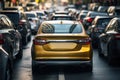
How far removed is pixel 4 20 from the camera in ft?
50.0

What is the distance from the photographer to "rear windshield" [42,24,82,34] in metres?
14.1

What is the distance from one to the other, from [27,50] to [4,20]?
590cm

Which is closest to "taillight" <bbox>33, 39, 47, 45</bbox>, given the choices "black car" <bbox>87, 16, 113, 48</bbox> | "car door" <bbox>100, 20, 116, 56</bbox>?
"car door" <bbox>100, 20, 116, 56</bbox>

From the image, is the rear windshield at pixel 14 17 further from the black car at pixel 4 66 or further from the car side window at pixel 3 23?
the black car at pixel 4 66

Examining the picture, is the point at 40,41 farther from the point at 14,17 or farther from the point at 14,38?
the point at 14,17

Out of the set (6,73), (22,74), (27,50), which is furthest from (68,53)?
(27,50)

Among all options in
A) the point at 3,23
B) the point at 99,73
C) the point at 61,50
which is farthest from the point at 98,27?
the point at 61,50

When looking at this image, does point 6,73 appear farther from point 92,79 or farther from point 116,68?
point 116,68

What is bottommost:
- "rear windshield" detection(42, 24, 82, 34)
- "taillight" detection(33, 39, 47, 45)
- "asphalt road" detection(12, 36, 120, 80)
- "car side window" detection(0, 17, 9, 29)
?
"asphalt road" detection(12, 36, 120, 80)

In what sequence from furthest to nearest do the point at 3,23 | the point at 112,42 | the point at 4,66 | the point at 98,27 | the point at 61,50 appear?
the point at 98,27 → the point at 112,42 → the point at 3,23 → the point at 61,50 → the point at 4,66

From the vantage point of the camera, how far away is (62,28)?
46.7ft

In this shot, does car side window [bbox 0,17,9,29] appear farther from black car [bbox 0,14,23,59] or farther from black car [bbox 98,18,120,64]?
black car [bbox 98,18,120,64]

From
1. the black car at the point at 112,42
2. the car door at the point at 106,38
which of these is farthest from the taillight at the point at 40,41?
the car door at the point at 106,38

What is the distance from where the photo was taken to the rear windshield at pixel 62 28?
14.1 m
